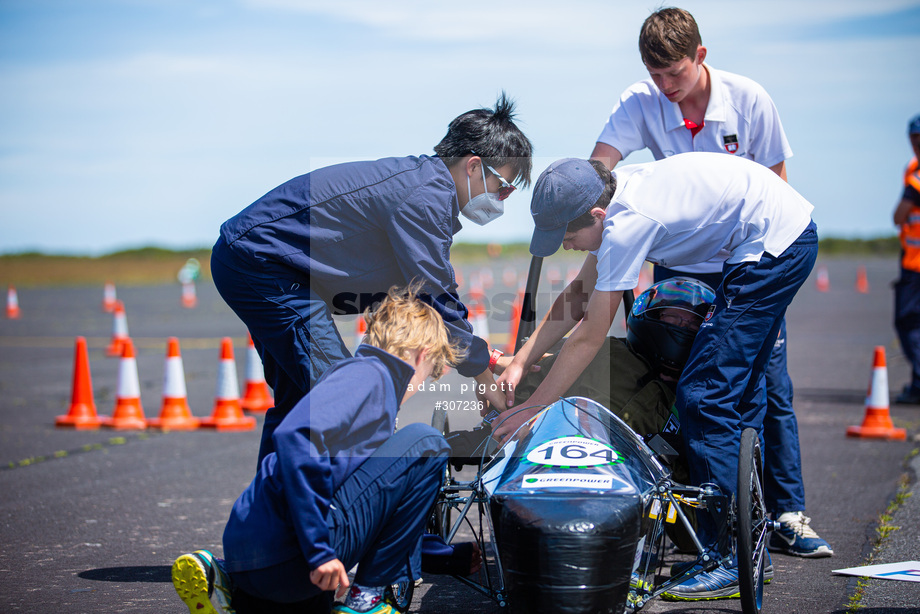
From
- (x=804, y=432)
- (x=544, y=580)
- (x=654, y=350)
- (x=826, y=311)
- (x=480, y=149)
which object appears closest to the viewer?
(x=544, y=580)

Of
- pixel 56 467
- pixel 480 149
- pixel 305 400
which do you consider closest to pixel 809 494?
pixel 480 149

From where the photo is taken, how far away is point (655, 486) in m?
2.88

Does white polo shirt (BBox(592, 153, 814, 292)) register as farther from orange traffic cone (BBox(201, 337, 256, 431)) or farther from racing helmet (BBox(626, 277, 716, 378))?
orange traffic cone (BBox(201, 337, 256, 431))

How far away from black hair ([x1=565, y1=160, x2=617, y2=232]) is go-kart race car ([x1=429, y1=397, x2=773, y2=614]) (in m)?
0.70

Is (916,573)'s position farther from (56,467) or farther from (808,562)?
(56,467)

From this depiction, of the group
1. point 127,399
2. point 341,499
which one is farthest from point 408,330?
point 127,399

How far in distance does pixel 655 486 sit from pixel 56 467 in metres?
4.77

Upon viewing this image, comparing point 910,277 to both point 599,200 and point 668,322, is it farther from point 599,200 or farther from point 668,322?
point 599,200

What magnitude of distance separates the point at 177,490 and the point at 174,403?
7.77ft

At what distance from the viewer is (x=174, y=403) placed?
776 cm

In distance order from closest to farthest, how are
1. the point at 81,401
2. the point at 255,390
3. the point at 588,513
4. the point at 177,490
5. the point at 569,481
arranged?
the point at 588,513
the point at 569,481
the point at 177,490
the point at 81,401
the point at 255,390

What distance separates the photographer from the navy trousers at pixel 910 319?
8406 mm

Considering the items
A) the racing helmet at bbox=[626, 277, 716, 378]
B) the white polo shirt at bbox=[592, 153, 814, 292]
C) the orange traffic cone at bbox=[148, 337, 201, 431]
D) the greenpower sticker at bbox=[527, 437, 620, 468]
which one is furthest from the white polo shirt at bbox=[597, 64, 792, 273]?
the orange traffic cone at bbox=[148, 337, 201, 431]

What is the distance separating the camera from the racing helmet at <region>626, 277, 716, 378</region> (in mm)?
3730
